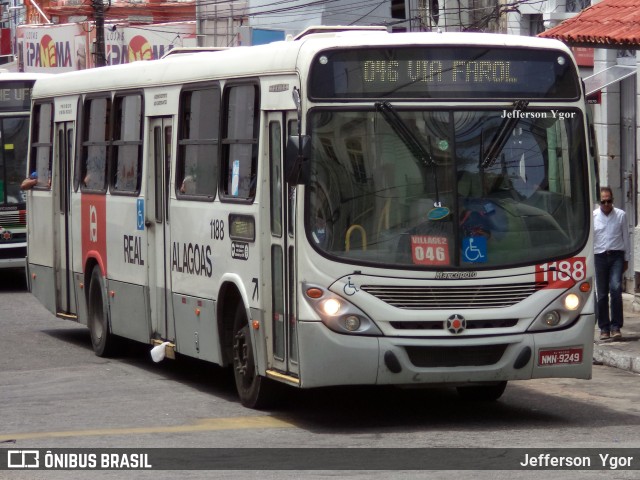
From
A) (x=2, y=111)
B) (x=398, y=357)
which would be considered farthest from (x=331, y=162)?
(x=2, y=111)

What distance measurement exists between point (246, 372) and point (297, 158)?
217 centimetres

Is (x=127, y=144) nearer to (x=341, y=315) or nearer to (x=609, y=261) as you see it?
(x=341, y=315)

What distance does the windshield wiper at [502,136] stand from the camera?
1036 centimetres

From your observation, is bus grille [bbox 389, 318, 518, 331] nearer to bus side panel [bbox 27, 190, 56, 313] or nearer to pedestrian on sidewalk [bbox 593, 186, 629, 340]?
pedestrian on sidewalk [bbox 593, 186, 629, 340]

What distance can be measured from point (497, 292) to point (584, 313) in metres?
0.74

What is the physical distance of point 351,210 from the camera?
10.2m

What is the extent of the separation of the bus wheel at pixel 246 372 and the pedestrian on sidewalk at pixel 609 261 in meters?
5.61

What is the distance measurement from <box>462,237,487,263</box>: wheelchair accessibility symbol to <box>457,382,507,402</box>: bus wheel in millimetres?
1677

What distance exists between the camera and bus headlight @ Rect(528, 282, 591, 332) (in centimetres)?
1042

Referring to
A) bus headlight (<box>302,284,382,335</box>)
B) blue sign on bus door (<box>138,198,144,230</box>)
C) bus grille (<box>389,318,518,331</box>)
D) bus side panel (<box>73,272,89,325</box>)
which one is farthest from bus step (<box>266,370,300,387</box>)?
bus side panel (<box>73,272,89,325</box>)

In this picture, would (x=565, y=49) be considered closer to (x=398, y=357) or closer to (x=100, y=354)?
(x=398, y=357)

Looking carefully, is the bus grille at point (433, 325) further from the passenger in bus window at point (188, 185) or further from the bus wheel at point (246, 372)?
the passenger in bus window at point (188, 185)

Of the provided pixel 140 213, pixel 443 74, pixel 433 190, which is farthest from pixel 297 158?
pixel 140 213

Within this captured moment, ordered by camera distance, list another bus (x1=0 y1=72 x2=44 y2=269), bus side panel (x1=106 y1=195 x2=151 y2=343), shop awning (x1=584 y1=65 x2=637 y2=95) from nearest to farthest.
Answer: bus side panel (x1=106 y1=195 x2=151 y2=343), shop awning (x1=584 y1=65 x2=637 y2=95), another bus (x1=0 y1=72 x2=44 y2=269)
